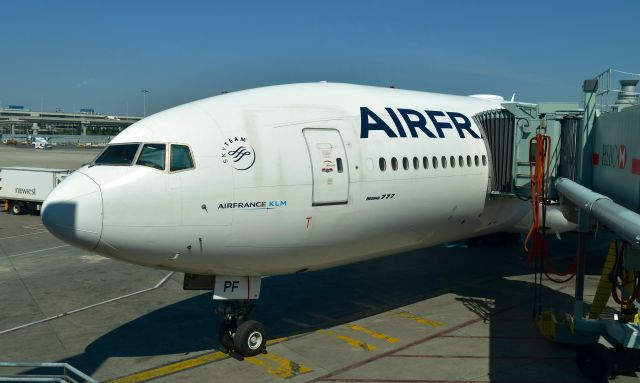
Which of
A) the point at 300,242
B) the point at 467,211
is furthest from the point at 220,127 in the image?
the point at 467,211

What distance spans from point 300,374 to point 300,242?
2791 mm

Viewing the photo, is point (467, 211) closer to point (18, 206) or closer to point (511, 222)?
point (511, 222)

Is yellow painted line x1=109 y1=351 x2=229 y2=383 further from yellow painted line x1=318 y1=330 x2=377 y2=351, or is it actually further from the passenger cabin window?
the passenger cabin window

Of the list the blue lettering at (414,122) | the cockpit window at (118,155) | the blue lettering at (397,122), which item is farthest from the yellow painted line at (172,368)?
the blue lettering at (414,122)

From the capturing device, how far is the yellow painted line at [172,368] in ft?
39.5

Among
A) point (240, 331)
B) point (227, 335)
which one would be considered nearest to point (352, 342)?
point (240, 331)

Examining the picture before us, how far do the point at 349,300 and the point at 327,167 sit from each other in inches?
265

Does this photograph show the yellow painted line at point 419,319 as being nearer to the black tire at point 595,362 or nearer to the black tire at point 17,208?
the black tire at point 595,362

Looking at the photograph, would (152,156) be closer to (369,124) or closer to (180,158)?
(180,158)

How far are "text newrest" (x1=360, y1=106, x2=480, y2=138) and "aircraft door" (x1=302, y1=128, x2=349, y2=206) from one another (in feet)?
3.04

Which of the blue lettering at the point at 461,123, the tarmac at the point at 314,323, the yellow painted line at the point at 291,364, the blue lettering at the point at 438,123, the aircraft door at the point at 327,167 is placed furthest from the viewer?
the blue lettering at the point at 461,123

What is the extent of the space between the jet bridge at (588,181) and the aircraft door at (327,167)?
4577 millimetres

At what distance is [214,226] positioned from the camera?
36.3 ft

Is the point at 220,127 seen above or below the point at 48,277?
above
